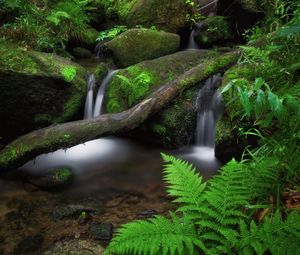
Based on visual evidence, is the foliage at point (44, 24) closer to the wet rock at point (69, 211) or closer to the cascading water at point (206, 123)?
the cascading water at point (206, 123)

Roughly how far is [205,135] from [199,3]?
7.46 metres

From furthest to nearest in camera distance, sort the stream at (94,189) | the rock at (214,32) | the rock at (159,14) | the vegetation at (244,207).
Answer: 1. the rock at (159,14)
2. the rock at (214,32)
3. the stream at (94,189)
4. the vegetation at (244,207)

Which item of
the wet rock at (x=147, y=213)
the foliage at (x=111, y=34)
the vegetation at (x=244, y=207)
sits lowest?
the wet rock at (x=147, y=213)

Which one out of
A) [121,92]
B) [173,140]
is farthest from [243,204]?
[121,92]

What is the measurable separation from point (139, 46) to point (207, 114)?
315 centimetres

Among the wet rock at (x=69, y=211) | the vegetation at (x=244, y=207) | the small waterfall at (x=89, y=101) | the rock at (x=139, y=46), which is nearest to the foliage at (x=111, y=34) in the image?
the rock at (x=139, y=46)

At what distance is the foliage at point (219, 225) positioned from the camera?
2.04m

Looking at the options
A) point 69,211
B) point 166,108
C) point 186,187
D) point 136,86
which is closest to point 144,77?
point 136,86

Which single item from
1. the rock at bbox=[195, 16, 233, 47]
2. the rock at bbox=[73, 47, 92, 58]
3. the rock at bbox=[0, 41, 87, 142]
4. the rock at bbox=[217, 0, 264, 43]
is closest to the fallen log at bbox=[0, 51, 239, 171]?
the rock at bbox=[0, 41, 87, 142]

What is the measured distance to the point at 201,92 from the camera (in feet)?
22.3

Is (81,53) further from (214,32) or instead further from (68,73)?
(214,32)

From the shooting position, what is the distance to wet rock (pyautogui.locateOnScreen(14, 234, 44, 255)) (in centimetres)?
394

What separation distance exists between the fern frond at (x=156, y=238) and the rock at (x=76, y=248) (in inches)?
72.1

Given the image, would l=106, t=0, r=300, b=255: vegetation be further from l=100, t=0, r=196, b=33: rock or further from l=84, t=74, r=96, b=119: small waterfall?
l=100, t=0, r=196, b=33: rock
